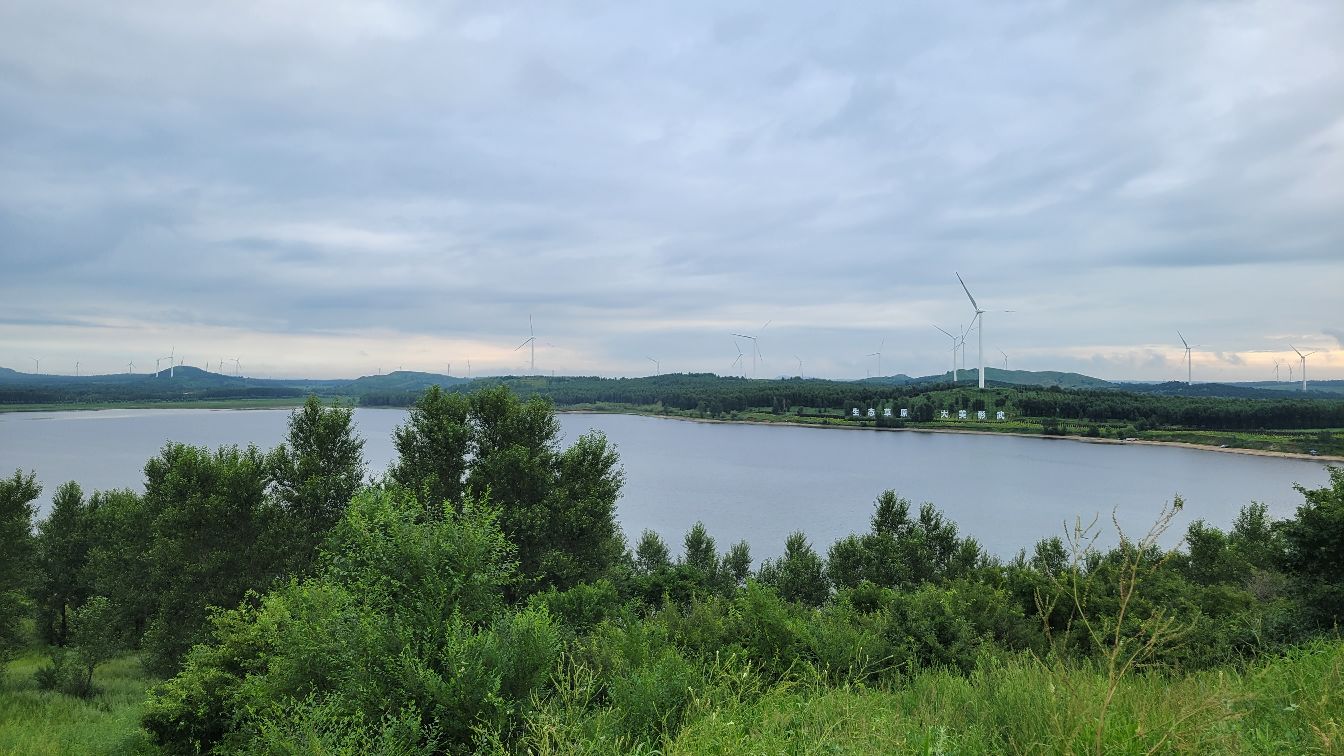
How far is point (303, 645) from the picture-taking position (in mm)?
10938

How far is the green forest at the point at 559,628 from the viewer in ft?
20.2

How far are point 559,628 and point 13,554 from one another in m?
31.1

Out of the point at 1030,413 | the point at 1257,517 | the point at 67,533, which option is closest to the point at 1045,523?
the point at 1257,517

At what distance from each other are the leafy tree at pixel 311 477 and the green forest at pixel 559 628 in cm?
10

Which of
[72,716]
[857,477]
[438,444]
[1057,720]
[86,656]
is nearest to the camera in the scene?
[1057,720]

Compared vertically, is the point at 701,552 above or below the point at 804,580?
below

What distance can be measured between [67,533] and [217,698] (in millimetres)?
33674

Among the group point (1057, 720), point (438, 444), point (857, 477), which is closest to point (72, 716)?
point (438, 444)

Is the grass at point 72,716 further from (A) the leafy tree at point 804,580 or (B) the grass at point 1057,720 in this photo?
(A) the leafy tree at point 804,580

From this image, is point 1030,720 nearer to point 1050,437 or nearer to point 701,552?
point 701,552

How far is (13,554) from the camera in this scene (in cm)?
2959

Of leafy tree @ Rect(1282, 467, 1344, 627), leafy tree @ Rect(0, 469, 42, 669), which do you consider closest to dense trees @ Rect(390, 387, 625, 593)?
leafy tree @ Rect(0, 469, 42, 669)

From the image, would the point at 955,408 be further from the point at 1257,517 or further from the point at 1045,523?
the point at 1257,517

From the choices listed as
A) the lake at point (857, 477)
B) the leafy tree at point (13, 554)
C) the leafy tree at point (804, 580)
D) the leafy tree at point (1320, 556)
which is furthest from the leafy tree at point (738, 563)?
the leafy tree at point (13, 554)
